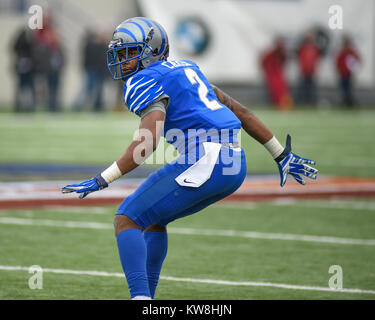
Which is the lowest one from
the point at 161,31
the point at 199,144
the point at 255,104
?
the point at 255,104

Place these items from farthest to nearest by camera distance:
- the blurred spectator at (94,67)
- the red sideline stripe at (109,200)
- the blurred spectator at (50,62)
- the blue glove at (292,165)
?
1. the blurred spectator at (94,67)
2. the blurred spectator at (50,62)
3. the red sideline stripe at (109,200)
4. the blue glove at (292,165)

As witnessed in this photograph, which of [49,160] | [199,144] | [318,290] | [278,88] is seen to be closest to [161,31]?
[199,144]

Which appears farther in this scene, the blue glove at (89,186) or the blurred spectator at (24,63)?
the blurred spectator at (24,63)

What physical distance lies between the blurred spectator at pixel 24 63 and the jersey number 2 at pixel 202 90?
1698 cm

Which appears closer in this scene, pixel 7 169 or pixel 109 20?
pixel 7 169

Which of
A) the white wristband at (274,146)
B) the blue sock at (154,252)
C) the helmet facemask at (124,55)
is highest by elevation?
the helmet facemask at (124,55)

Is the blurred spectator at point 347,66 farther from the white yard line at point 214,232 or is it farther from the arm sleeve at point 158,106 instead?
the arm sleeve at point 158,106

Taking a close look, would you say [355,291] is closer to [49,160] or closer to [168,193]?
[168,193]

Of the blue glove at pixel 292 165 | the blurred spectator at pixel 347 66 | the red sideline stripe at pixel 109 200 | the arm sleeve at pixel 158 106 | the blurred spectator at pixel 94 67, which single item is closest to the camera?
the arm sleeve at pixel 158 106

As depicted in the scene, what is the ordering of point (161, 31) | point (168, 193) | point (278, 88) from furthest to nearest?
point (278, 88), point (161, 31), point (168, 193)

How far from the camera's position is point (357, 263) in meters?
6.29

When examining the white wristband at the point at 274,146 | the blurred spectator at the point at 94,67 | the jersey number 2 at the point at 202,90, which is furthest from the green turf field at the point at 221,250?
the blurred spectator at the point at 94,67

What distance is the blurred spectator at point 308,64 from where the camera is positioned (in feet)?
82.6

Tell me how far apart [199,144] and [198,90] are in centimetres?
32
